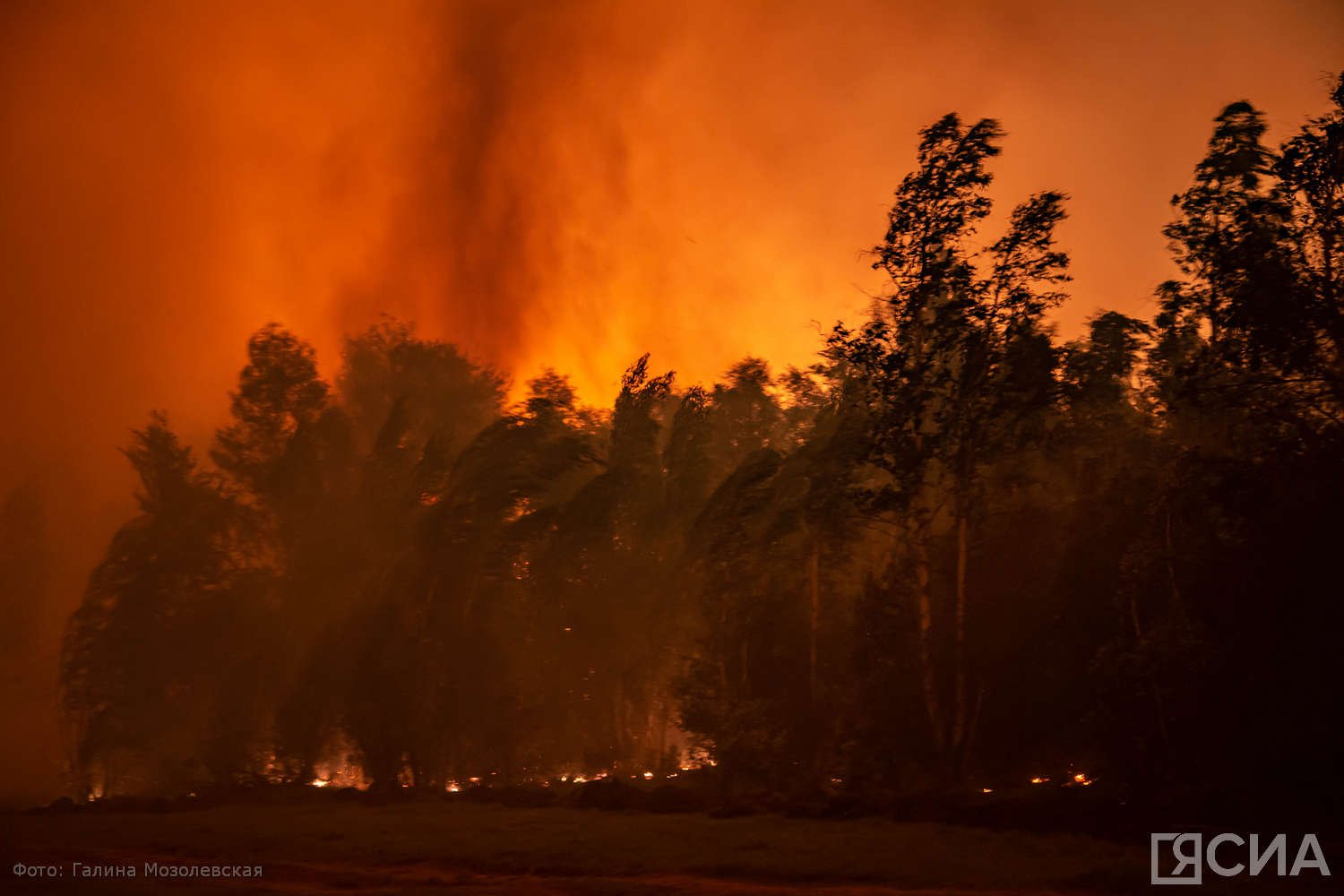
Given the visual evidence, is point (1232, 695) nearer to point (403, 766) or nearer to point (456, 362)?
point (403, 766)

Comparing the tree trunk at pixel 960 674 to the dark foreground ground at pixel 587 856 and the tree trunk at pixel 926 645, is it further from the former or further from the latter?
the dark foreground ground at pixel 587 856

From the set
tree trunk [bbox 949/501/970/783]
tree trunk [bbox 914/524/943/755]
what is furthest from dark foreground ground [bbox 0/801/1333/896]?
tree trunk [bbox 914/524/943/755]

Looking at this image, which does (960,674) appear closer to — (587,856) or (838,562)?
(838,562)

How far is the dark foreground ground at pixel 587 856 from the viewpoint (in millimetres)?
14555

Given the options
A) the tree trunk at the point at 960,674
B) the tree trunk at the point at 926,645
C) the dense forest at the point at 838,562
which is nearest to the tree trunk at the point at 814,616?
the dense forest at the point at 838,562

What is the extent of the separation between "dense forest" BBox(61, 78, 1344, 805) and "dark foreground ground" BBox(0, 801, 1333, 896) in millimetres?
4580

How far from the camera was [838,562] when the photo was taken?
2827 centimetres

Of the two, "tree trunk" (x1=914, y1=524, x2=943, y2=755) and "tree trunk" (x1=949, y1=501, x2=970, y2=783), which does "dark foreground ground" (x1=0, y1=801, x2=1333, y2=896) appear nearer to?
"tree trunk" (x1=949, y1=501, x2=970, y2=783)

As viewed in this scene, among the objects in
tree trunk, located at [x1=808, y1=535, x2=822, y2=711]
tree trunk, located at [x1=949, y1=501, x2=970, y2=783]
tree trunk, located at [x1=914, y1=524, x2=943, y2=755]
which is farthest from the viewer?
tree trunk, located at [x1=808, y1=535, x2=822, y2=711]

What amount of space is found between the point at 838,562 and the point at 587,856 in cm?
1281

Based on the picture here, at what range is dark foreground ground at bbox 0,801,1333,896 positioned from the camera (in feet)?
47.8

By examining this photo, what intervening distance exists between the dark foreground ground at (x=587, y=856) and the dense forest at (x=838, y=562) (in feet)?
15.0

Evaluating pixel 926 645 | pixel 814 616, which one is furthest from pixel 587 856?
pixel 814 616

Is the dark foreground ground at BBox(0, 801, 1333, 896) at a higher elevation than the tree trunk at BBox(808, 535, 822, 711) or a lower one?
lower
